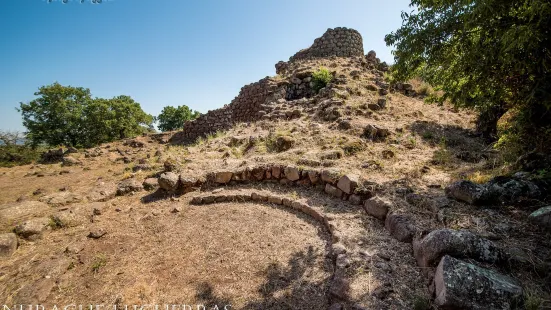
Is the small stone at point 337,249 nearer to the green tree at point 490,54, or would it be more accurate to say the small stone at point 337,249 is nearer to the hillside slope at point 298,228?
the hillside slope at point 298,228

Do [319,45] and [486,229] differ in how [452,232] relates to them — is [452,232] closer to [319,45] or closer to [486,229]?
[486,229]

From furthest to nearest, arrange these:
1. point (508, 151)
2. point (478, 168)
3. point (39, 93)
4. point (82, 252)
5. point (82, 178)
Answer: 1. point (39, 93)
2. point (82, 178)
3. point (478, 168)
4. point (508, 151)
5. point (82, 252)

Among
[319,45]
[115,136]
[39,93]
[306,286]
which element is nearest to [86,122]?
[115,136]

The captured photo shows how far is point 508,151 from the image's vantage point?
4.43 m

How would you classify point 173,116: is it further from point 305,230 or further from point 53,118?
point 305,230

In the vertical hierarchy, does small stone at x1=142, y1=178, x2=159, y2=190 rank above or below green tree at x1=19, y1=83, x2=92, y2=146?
below

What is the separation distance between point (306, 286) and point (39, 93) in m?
28.8

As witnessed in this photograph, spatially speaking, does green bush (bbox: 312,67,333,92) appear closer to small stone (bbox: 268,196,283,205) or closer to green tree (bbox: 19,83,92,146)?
small stone (bbox: 268,196,283,205)

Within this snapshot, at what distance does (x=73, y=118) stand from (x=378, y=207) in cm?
2676

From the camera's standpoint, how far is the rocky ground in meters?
2.51

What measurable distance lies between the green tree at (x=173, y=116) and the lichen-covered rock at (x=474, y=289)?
39224 millimetres

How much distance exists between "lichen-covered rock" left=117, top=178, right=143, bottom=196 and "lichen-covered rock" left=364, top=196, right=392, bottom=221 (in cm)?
560

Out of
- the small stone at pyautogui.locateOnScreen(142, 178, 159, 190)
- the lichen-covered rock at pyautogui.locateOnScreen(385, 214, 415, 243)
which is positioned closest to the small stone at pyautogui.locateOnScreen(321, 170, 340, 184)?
the lichen-covered rock at pyautogui.locateOnScreen(385, 214, 415, 243)

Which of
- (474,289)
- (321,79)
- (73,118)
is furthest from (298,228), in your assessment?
(73,118)
